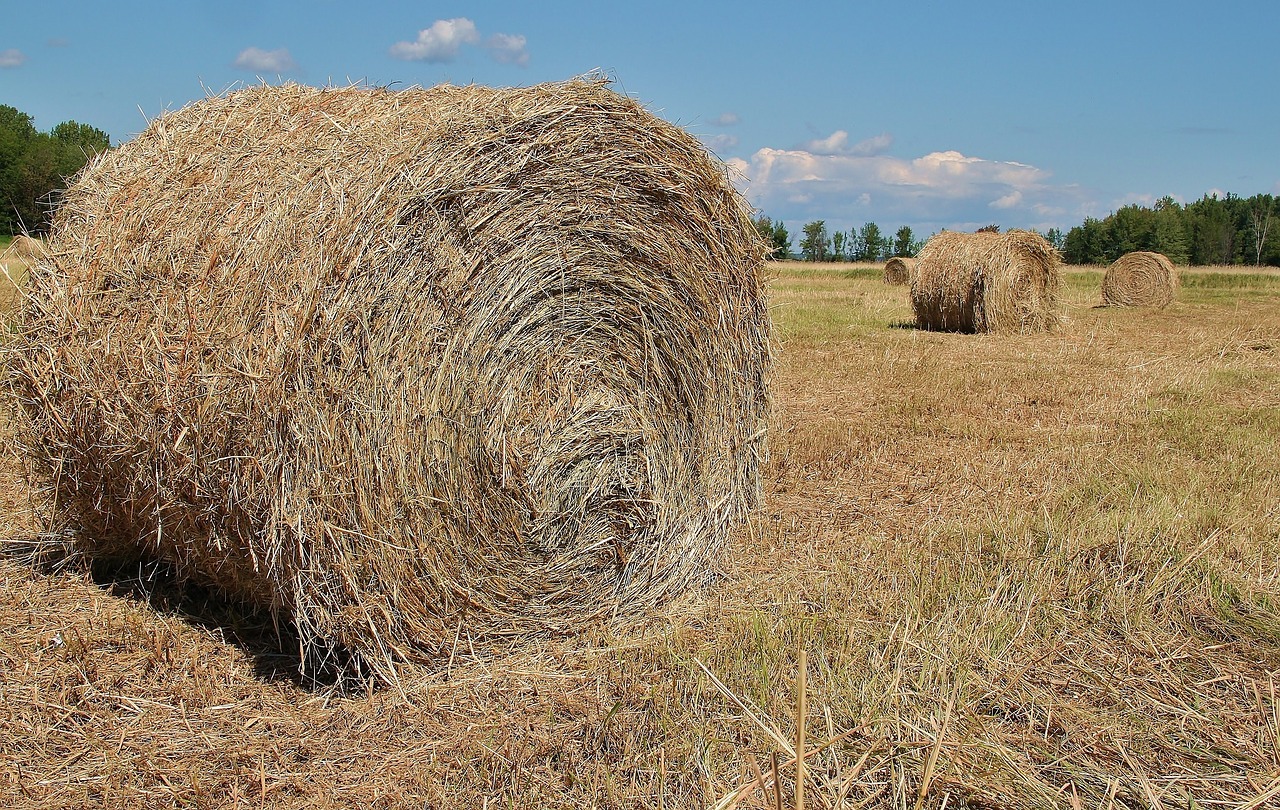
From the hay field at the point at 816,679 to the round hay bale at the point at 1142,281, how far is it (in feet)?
51.8

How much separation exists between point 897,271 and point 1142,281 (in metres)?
7.87

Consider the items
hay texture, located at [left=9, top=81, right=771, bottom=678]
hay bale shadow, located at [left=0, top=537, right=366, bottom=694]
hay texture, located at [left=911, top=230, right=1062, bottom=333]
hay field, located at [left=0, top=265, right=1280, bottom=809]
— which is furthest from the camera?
hay texture, located at [left=911, top=230, right=1062, bottom=333]

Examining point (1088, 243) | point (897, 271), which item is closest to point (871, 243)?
point (1088, 243)

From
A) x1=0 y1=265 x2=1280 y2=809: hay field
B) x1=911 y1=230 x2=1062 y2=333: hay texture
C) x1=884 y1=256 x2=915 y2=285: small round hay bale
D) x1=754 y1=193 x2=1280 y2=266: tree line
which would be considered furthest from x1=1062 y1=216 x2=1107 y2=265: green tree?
x1=0 y1=265 x2=1280 y2=809: hay field

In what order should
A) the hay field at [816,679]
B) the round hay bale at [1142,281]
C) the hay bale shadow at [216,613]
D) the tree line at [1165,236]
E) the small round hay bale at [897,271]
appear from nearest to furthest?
1. the hay field at [816,679]
2. the hay bale shadow at [216,613]
3. the round hay bale at [1142,281]
4. the small round hay bale at [897,271]
5. the tree line at [1165,236]

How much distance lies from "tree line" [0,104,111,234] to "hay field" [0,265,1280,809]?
202 cm

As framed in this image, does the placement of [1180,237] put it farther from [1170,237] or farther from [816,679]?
[816,679]

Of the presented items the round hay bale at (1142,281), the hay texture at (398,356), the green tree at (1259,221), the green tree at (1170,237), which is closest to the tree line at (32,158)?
the hay texture at (398,356)

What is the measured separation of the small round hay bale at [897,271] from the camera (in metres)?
26.6

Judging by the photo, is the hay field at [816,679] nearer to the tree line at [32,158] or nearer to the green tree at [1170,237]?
the tree line at [32,158]

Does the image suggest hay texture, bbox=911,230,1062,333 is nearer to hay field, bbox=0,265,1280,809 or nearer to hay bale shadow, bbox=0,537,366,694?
hay field, bbox=0,265,1280,809

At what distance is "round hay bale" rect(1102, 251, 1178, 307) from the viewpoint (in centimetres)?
1972

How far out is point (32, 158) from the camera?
39938 mm

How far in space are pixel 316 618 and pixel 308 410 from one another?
2.52ft
